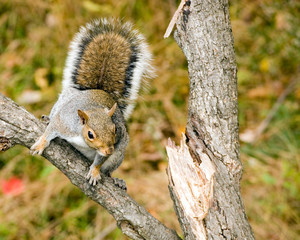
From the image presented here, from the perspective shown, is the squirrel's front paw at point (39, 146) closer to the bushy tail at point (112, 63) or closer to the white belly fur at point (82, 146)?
the white belly fur at point (82, 146)

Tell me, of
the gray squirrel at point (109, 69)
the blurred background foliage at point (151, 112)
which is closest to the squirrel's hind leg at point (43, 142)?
the gray squirrel at point (109, 69)

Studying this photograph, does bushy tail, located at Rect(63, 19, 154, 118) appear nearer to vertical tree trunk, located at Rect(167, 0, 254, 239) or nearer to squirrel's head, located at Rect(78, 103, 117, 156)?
squirrel's head, located at Rect(78, 103, 117, 156)

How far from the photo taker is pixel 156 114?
2.74 meters

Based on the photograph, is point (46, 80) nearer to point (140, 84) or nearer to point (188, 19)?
point (140, 84)

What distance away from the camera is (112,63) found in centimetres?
164

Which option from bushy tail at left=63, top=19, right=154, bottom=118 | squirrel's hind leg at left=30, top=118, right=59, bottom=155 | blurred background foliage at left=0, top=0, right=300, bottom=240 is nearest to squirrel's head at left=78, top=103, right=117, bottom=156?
squirrel's hind leg at left=30, top=118, right=59, bottom=155

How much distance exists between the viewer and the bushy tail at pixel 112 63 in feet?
5.40

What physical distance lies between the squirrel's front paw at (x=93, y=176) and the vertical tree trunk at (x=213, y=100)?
0.74ft

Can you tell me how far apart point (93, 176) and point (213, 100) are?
0.42 metres

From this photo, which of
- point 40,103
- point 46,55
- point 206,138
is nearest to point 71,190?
point 40,103

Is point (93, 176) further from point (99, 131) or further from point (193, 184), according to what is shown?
point (193, 184)

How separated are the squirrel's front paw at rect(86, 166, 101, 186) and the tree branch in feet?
0.04

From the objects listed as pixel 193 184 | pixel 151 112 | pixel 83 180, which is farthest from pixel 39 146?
pixel 151 112

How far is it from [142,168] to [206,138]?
1328mm
